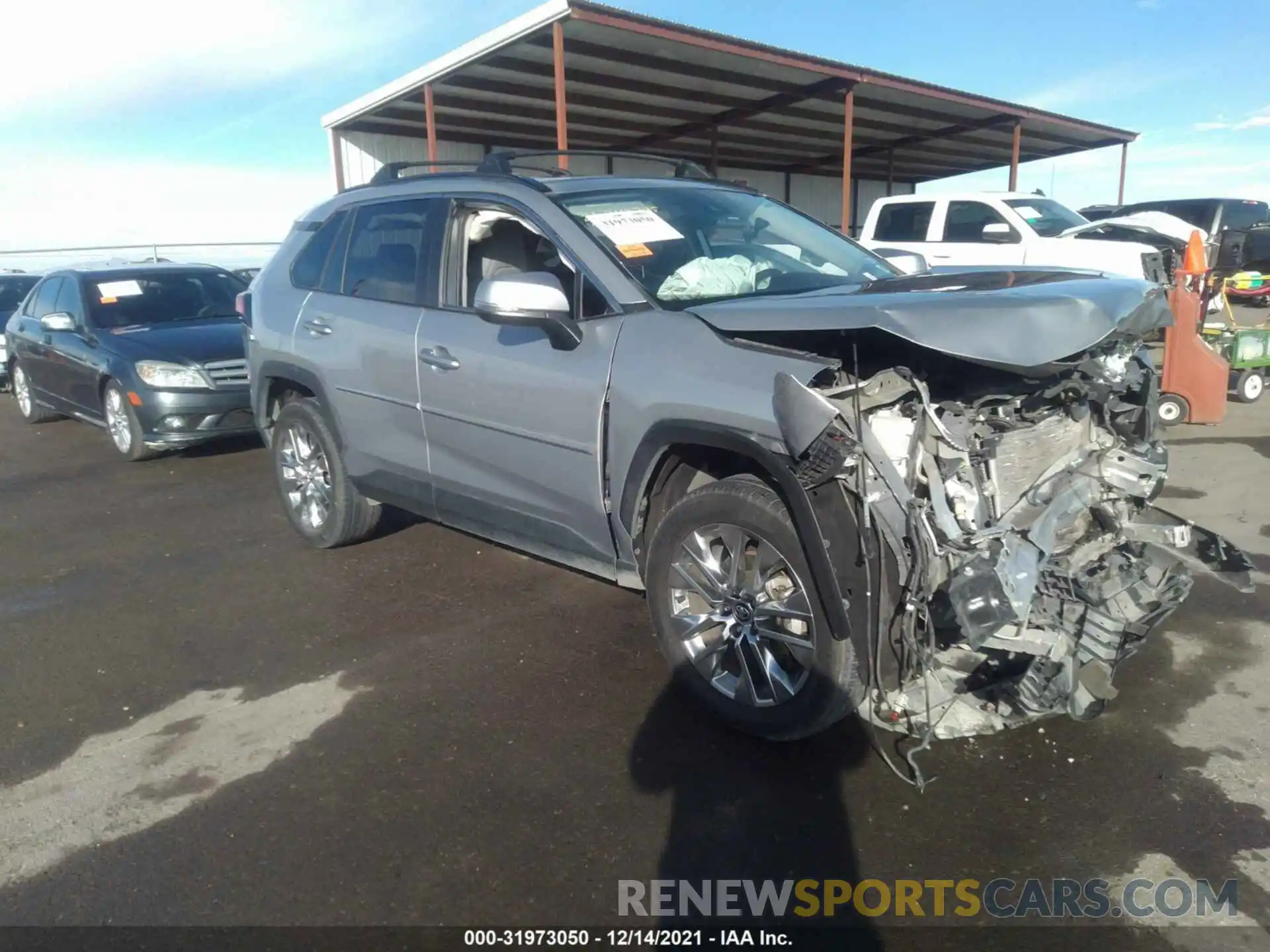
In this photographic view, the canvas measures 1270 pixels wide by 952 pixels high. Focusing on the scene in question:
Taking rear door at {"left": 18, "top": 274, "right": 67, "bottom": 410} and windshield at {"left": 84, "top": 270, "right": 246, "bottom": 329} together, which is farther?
rear door at {"left": 18, "top": 274, "right": 67, "bottom": 410}

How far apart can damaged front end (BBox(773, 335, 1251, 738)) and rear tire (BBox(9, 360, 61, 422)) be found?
9.93 m

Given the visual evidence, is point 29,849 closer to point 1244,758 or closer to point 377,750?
point 377,750

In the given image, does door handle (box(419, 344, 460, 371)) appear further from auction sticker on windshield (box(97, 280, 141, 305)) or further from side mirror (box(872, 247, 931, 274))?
auction sticker on windshield (box(97, 280, 141, 305))

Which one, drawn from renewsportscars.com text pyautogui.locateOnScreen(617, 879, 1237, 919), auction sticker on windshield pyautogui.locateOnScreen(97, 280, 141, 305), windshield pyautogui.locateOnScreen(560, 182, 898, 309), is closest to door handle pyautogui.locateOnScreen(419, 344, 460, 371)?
windshield pyautogui.locateOnScreen(560, 182, 898, 309)

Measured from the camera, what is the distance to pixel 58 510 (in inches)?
266

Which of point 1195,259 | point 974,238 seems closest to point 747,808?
point 1195,259

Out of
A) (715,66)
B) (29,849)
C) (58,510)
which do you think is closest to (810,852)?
(29,849)

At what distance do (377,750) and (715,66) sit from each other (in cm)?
1250

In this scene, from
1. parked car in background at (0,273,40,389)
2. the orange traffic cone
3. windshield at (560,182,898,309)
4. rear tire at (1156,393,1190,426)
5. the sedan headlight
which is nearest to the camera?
windshield at (560,182,898,309)

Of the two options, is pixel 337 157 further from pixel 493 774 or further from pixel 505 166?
pixel 493 774

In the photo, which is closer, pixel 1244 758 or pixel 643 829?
pixel 643 829

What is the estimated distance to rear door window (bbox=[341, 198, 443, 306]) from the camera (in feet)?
14.6

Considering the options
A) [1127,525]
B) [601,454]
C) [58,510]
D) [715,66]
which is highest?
[715,66]

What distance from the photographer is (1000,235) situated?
11906 millimetres
